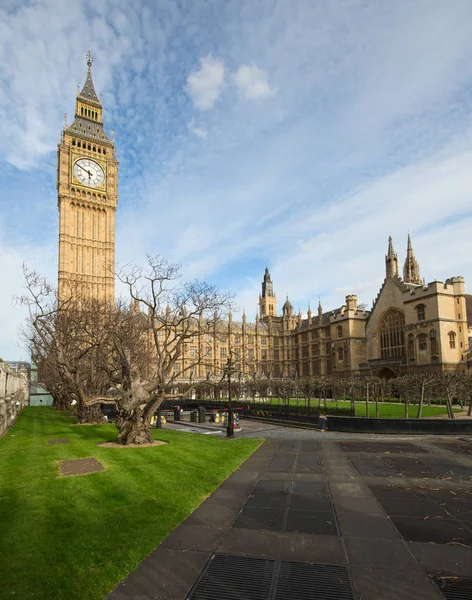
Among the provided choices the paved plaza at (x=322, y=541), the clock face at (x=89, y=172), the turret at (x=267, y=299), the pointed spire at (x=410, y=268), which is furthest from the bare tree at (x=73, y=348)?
the turret at (x=267, y=299)

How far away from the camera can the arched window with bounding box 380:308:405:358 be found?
57.2 metres

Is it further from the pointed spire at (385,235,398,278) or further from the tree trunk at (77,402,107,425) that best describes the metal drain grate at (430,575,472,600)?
the pointed spire at (385,235,398,278)

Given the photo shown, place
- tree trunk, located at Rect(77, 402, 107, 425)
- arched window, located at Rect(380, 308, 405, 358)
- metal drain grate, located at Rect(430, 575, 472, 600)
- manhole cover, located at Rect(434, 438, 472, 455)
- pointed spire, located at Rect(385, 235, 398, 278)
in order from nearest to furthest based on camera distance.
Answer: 1. metal drain grate, located at Rect(430, 575, 472, 600)
2. manhole cover, located at Rect(434, 438, 472, 455)
3. tree trunk, located at Rect(77, 402, 107, 425)
4. arched window, located at Rect(380, 308, 405, 358)
5. pointed spire, located at Rect(385, 235, 398, 278)

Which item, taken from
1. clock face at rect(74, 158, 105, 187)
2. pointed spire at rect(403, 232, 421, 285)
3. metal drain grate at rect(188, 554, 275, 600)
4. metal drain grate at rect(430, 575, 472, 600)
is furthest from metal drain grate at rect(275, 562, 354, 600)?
clock face at rect(74, 158, 105, 187)

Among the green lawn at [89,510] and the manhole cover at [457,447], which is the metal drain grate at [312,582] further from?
the manhole cover at [457,447]

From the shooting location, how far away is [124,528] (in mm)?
7754

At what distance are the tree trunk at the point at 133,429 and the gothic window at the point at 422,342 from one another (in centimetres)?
4304

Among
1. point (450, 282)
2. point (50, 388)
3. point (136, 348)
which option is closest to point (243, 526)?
point (136, 348)

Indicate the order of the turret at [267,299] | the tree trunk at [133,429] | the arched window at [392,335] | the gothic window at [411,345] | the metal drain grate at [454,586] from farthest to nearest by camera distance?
the turret at [267,299], the arched window at [392,335], the gothic window at [411,345], the tree trunk at [133,429], the metal drain grate at [454,586]

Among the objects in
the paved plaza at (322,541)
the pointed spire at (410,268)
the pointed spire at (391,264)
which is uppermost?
the pointed spire at (410,268)

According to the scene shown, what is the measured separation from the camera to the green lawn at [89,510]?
593cm

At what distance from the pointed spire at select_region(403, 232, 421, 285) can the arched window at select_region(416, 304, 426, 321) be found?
3302 cm

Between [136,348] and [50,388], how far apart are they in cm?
1478

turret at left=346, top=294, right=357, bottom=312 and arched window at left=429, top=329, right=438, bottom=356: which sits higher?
turret at left=346, top=294, right=357, bottom=312
